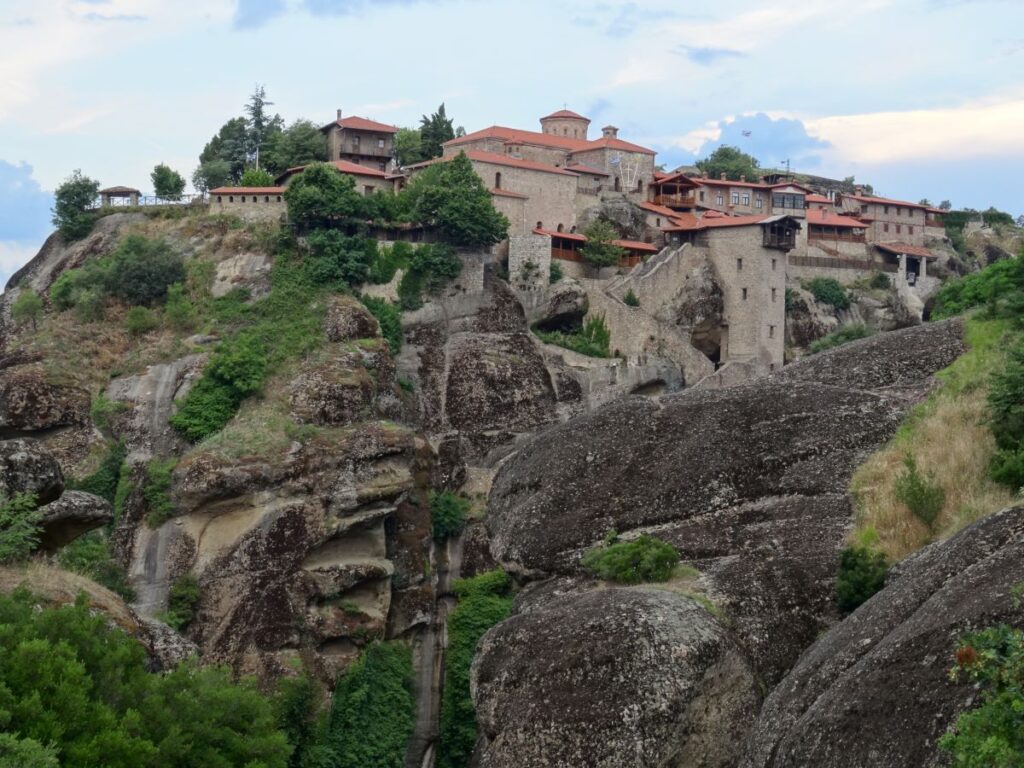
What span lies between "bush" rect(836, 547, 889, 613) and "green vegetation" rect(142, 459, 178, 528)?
118 ft

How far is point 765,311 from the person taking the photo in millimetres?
85500

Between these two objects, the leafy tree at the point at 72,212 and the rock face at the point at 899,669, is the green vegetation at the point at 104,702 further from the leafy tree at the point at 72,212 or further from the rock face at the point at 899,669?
the leafy tree at the point at 72,212

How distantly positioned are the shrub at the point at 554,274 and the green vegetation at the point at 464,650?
18.8 m

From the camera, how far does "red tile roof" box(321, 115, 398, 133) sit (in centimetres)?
9194

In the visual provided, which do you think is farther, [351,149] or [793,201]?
[793,201]

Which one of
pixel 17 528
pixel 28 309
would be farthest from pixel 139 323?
pixel 17 528

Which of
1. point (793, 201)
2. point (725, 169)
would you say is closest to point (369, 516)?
point (793, 201)

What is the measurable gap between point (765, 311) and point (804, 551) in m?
47.9

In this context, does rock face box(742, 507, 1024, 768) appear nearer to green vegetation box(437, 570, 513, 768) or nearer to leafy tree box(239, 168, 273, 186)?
green vegetation box(437, 570, 513, 768)

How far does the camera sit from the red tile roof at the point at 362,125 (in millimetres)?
91938

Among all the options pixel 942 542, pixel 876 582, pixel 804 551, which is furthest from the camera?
pixel 804 551

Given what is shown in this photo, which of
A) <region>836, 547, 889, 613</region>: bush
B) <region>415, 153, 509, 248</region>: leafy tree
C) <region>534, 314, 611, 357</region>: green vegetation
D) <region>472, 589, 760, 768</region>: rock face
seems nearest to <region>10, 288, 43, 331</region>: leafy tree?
<region>415, 153, 509, 248</region>: leafy tree

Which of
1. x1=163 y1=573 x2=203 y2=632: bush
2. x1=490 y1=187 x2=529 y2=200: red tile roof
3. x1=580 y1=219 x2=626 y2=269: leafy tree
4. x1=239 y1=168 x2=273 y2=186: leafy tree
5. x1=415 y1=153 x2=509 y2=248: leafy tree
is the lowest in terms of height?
x1=163 y1=573 x2=203 y2=632: bush

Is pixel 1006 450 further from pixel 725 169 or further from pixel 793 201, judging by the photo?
pixel 725 169
